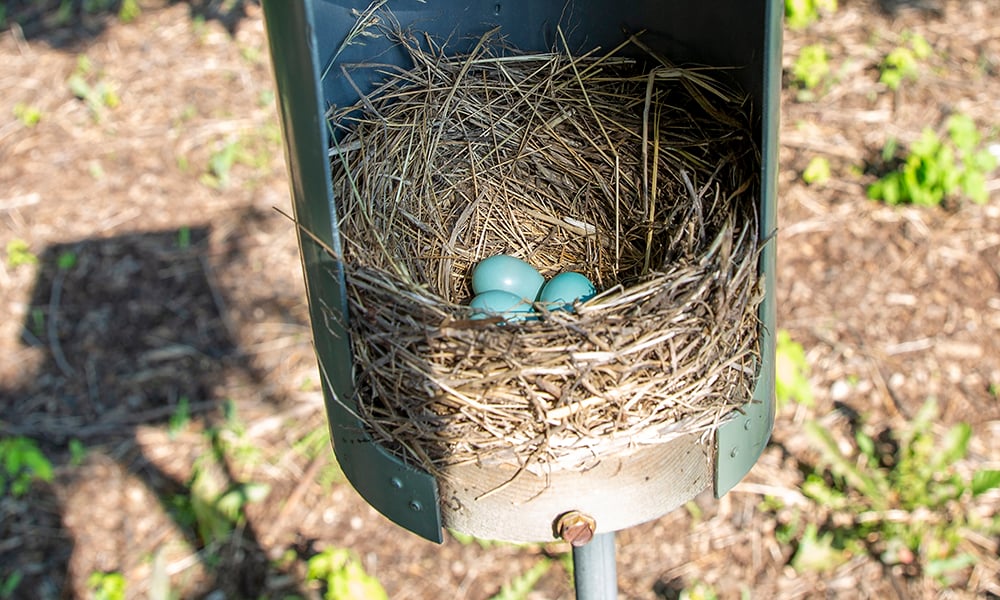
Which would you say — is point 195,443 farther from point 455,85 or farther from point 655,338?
point 655,338

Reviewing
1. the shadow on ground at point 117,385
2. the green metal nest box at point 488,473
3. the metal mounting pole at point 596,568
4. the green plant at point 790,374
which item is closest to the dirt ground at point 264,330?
the shadow on ground at point 117,385

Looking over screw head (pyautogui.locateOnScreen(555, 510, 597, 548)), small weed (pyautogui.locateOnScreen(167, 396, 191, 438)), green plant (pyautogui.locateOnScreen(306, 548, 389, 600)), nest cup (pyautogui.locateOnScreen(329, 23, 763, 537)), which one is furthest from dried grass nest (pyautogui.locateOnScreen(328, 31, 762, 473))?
small weed (pyautogui.locateOnScreen(167, 396, 191, 438))

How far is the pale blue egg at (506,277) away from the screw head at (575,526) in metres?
0.54

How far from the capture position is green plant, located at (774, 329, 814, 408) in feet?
9.30

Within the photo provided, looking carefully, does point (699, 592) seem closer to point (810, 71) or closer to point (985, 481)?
point (985, 481)

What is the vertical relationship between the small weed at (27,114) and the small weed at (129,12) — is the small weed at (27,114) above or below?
below

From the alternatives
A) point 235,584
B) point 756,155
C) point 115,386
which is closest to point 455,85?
point 756,155

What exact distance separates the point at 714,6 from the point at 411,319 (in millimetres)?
745

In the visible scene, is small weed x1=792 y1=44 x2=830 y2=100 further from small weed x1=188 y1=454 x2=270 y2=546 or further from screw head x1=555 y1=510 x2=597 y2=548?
screw head x1=555 y1=510 x2=597 y2=548

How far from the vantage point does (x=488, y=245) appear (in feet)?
6.75

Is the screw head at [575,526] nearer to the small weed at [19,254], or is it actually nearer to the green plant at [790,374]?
the green plant at [790,374]

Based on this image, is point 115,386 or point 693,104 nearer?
point 693,104

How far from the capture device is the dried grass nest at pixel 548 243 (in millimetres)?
1414

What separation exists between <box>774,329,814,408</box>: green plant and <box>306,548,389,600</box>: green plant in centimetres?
125
